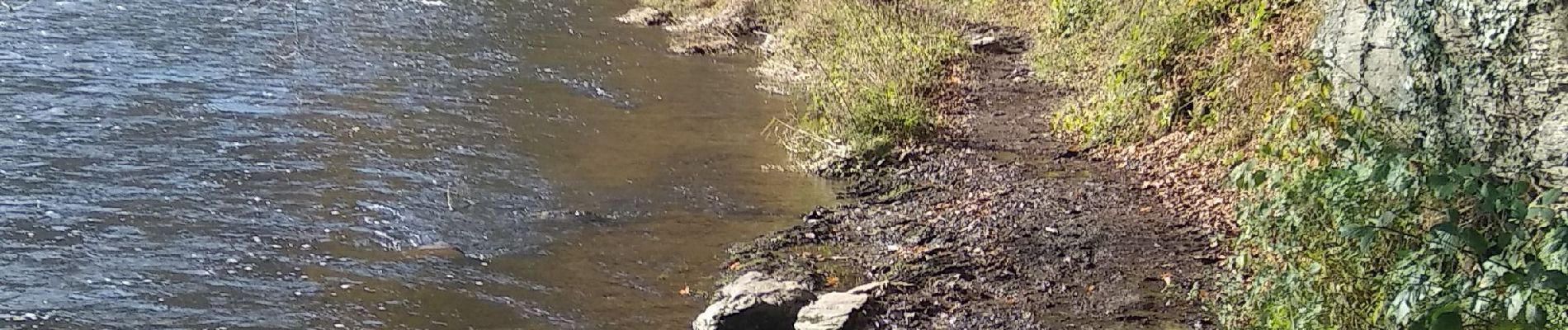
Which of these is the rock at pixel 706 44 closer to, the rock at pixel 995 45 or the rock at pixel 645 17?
the rock at pixel 645 17

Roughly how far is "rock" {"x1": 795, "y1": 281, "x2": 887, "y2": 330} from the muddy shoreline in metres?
0.05

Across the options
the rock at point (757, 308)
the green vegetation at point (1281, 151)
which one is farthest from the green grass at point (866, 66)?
the rock at point (757, 308)

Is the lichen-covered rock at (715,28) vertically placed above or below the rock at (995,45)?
below

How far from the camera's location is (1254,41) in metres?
8.62

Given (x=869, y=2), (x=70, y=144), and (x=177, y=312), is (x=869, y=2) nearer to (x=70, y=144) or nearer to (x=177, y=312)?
(x=70, y=144)

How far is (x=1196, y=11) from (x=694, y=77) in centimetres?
583

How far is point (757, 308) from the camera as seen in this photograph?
271 inches

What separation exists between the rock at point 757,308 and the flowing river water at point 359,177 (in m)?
0.31

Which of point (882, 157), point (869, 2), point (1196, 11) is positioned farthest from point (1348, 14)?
point (869, 2)

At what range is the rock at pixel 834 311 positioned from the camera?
6590 mm

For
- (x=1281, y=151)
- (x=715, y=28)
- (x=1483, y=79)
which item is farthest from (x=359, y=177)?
(x=1483, y=79)

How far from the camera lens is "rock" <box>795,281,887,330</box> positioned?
659 centimetres

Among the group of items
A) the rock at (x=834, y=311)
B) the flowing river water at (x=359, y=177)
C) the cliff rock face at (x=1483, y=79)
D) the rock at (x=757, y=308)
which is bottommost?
the flowing river water at (x=359, y=177)

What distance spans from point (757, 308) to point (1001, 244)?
148cm
